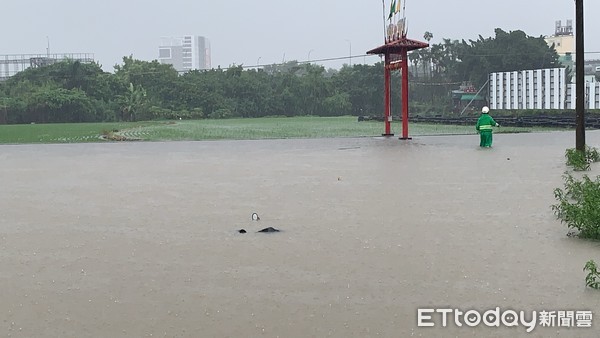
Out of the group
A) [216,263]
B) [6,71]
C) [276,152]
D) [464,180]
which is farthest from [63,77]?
[216,263]

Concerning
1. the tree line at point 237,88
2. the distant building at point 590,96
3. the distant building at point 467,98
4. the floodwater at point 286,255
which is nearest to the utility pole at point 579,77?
the floodwater at point 286,255

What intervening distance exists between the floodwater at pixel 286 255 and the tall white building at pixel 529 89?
36.3 metres

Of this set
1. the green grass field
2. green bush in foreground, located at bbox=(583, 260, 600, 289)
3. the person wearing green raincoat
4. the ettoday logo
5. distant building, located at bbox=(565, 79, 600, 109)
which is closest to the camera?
the ettoday logo

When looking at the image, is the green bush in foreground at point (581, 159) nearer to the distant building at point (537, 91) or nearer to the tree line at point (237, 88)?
the distant building at point (537, 91)

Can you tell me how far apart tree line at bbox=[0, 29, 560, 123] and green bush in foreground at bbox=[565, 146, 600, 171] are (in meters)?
56.6

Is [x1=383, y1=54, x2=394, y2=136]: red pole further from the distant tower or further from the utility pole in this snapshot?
the distant tower

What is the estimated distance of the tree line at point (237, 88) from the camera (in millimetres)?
66875

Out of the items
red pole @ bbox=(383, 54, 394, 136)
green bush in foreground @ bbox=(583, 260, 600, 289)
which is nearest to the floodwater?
green bush in foreground @ bbox=(583, 260, 600, 289)

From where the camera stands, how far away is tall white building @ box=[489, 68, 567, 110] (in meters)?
47.9

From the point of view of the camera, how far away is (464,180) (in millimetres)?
13031

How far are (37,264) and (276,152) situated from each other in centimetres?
1522

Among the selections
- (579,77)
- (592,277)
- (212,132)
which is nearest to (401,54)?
(579,77)

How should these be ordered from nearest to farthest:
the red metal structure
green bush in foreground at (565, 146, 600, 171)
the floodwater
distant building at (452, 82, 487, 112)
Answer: the floodwater
green bush in foreground at (565, 146, 600, 171)
the red metal structure
distant building at (452, 82, 487, 112)

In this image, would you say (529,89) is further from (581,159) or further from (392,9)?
(581,159)
